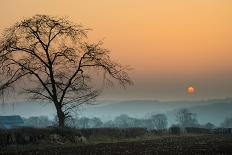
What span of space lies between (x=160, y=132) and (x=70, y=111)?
1336 centimetres

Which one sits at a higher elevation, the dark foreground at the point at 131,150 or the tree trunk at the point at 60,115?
the tree trunk at the point at 60,115

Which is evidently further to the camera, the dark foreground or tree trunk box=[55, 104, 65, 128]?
tree trunk box=[55, 104, 65, 128]

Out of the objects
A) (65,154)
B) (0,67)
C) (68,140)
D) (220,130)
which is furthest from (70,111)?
(220,130)

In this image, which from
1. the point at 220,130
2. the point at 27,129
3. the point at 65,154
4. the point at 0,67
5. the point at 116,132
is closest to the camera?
the point at 65,154

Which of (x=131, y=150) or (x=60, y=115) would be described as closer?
(x=131, y=150)

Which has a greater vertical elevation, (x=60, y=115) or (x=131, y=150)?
(x=60, y=115)

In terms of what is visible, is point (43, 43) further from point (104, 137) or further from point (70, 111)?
point (104, 137)

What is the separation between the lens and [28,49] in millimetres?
43625

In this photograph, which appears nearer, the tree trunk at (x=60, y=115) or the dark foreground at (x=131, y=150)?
the dark foreground at (x=131, y=150)

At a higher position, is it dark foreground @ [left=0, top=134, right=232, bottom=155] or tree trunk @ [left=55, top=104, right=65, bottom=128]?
tree trunk @ [left=55, top=104, right=65, bottom=128]

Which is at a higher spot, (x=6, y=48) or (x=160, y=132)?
(x=6, y=48)

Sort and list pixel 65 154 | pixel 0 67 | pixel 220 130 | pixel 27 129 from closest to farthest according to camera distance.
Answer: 1. pixel 65 154
2. pixel 27 129
3. pixel 0 67
4. pixel 220 130

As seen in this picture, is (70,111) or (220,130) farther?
(220,130)

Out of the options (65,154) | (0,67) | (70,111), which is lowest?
(65,154)
